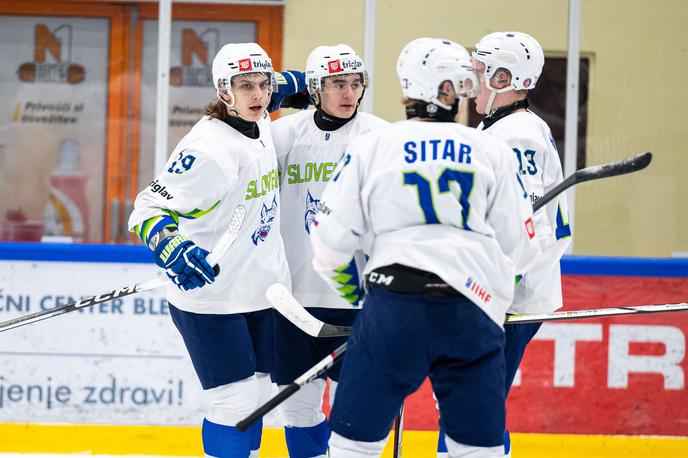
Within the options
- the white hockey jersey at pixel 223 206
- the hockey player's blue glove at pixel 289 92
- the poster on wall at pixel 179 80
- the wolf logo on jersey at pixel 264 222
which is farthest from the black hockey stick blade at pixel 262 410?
the poster on wall at pixel 179 80

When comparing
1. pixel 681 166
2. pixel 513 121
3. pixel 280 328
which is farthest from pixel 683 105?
pixel 280 328

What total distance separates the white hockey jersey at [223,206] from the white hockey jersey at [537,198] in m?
0.61

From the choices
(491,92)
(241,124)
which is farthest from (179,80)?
(491,92)

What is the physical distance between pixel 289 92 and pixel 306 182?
0.32 m

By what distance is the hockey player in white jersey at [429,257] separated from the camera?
7.27ft

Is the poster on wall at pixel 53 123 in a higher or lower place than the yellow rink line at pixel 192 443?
higher

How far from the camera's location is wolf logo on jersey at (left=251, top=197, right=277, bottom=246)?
292 centimetres

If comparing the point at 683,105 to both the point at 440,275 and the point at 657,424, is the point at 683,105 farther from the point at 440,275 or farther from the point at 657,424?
the point at 440,275

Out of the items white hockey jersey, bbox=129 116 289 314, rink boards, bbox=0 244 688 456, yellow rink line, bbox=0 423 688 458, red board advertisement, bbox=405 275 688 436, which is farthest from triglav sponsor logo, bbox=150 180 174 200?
red board advertisement, bbox=405 275 688 436

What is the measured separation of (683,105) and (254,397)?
94.6 inches

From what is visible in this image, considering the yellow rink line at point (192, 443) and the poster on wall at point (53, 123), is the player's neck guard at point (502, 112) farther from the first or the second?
the poster on wall at point (53, 123)

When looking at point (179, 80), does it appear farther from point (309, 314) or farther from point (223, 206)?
point (309, 314)

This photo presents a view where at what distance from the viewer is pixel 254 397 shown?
2.89 m

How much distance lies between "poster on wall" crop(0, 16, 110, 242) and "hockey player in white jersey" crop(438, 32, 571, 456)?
7.33ft
